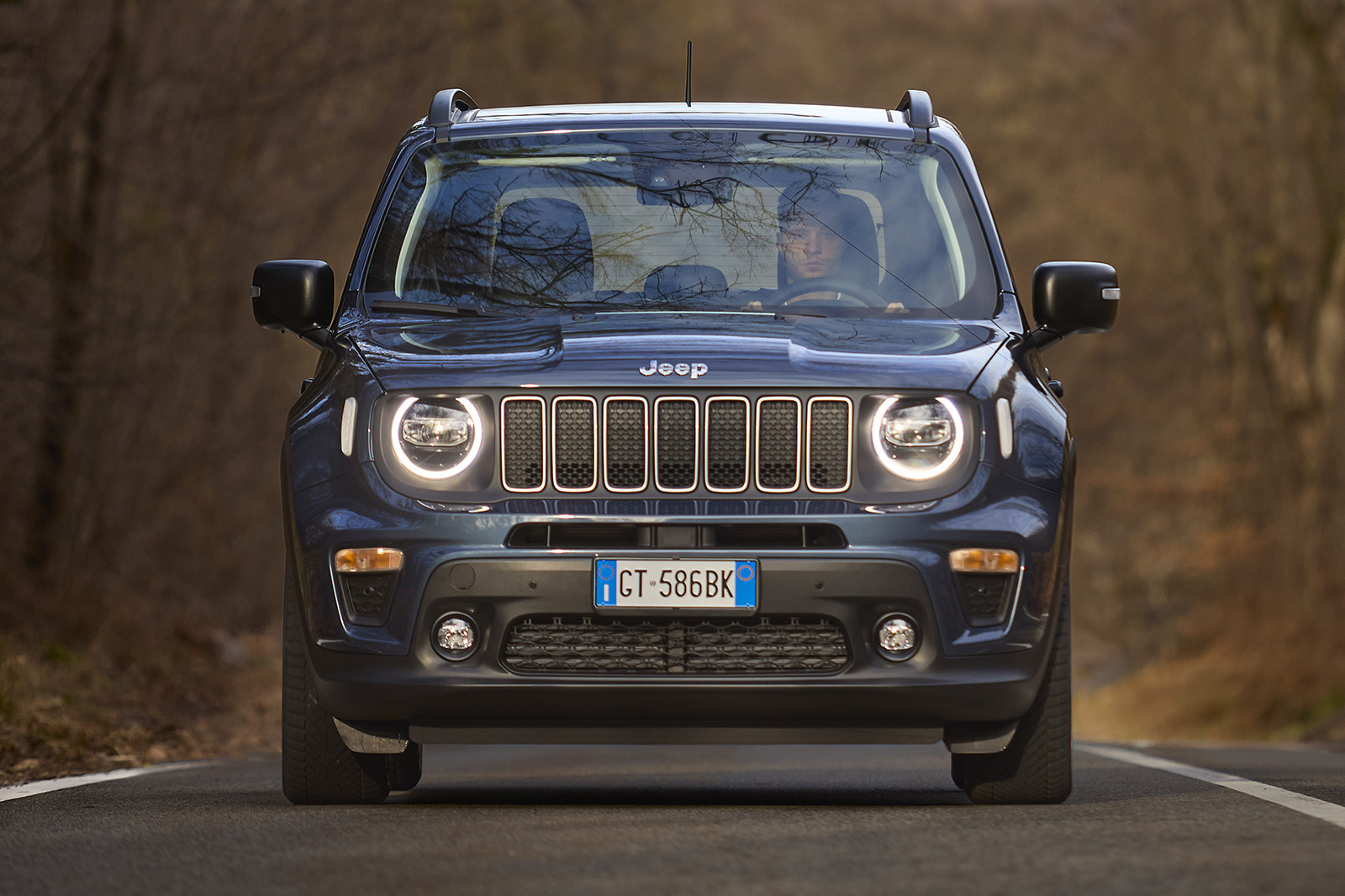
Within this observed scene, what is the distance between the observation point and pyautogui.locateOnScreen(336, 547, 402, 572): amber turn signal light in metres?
6.53

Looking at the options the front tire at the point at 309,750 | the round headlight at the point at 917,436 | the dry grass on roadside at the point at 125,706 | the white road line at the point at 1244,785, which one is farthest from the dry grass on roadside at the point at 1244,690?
the front tire at the point at 309,750

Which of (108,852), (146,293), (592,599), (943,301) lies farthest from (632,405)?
(146,293)

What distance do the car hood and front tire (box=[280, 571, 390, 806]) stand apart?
81cm

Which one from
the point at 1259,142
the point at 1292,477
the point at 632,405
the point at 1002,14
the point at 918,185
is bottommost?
the point at 1292,477

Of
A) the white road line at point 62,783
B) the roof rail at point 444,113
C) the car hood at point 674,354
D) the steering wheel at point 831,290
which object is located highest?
the roof rail at point 444,113

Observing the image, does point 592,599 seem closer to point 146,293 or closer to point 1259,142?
point 146,293

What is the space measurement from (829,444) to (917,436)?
26 centimetres

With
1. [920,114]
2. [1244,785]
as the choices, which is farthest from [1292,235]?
[1244,785]

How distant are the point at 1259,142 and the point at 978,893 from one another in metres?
26.2

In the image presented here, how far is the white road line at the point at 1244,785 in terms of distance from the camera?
21.8ft

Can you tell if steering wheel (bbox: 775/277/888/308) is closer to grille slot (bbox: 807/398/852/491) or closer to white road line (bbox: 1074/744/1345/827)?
grille slot (bbox: 807/398/852/491)

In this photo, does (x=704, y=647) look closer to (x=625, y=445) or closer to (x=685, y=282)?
(x=625, y=445)

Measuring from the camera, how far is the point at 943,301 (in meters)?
7.51

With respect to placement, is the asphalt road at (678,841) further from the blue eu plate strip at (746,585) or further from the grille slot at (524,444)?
the grille slot at (524,444)
